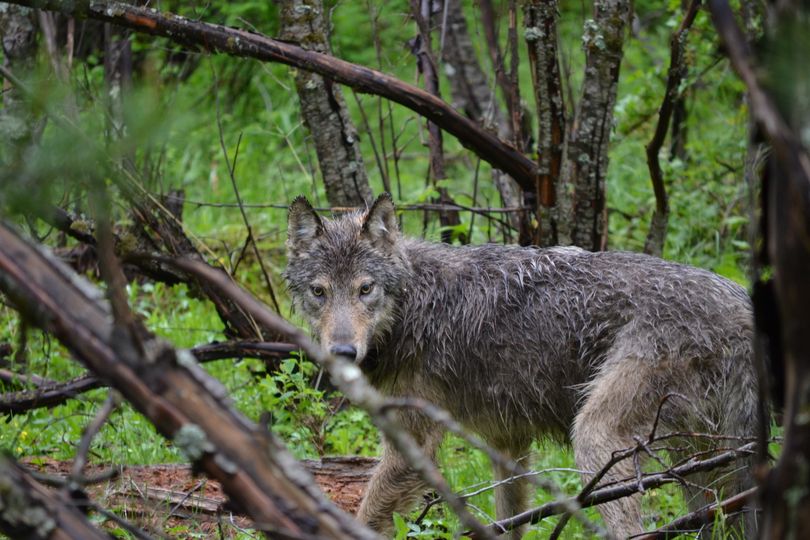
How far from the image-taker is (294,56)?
5633mm

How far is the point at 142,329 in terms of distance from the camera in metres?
2.24

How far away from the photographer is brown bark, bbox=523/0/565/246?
5.96 meters

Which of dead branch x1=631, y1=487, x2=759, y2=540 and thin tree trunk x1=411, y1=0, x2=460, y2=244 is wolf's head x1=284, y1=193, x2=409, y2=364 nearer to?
thin tree trunk x1=411, y1=0, x2=460, y2=244

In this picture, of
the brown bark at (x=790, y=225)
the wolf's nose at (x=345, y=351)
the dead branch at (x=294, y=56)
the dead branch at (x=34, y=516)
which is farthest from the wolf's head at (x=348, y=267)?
the brown bark at (x=790, y=225)

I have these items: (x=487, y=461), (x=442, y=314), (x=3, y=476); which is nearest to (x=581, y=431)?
(x=442, y=314)

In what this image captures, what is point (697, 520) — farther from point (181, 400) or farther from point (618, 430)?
point (181, 400)

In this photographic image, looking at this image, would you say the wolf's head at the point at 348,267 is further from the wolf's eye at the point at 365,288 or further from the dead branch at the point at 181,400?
the dead branch at the point at 181,400

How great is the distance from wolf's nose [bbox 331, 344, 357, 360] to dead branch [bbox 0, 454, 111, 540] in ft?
9.06

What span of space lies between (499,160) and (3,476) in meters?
4.63

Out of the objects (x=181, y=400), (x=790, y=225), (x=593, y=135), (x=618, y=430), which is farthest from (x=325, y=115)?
(x=790, y=225)

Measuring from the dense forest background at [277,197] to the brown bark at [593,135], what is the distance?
15 millimetres

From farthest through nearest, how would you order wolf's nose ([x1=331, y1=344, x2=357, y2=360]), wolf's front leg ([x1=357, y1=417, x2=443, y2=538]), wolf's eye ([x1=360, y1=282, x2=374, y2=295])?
wolf's eye ([x1=360, y1=282, x2=374, y2=295]), wolf's front leg ([x1=357, y1=417, x2=443, y2=538]), wolf's nose ([x1=331, y1=344, x2=357, y2=360])

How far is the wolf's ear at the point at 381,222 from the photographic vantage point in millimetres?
5514

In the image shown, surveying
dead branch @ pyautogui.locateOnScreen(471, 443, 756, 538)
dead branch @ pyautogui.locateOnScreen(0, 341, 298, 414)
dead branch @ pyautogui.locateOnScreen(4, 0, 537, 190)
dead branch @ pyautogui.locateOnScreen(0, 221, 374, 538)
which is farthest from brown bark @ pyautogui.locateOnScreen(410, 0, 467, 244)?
dead branch @ pyautogui.locateOnScreen(0, 221, 374, 538)
